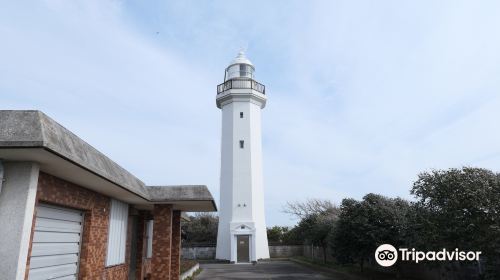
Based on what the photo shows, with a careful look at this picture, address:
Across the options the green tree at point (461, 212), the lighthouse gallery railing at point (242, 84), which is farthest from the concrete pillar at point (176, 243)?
the lighthouse gallery railing at point (242, 84)

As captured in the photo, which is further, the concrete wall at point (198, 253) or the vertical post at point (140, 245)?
the concrete wall at point (198, 253)

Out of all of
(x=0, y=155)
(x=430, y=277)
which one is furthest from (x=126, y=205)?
(x=430, y=277)

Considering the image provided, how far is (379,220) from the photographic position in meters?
14.8

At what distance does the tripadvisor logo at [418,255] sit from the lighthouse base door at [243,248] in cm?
1424

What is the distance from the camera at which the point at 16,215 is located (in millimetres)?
4879

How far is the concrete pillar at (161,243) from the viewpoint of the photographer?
36.4 feet

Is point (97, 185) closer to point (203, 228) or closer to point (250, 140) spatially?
point (250, 140)

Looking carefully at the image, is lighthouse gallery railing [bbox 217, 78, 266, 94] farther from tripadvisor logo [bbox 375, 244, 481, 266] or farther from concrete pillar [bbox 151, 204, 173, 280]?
concrete pillar [bbox 151, 204, 173, 280]

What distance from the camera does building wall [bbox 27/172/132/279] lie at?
5985mm

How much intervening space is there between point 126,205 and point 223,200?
769 inches

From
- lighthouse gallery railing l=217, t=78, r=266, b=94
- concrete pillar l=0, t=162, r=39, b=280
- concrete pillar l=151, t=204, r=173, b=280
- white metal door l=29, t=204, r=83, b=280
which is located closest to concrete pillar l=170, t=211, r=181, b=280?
concrete pillar l=151, t=204, r=173, b=280

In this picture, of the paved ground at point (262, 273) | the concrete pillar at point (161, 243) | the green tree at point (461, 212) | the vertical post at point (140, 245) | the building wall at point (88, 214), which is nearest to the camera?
the building wall at point (88, 214)

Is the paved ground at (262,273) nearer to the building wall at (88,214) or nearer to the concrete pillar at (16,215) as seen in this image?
the building wall at (88,214)

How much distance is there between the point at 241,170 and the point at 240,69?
28.6 ft
